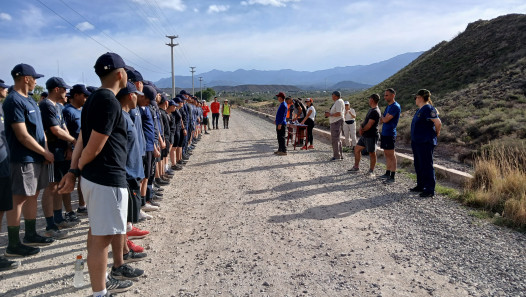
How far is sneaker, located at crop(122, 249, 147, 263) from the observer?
3867 mm

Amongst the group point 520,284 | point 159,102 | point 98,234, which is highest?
point 159,102

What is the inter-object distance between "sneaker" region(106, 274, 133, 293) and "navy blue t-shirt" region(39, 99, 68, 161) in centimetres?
219

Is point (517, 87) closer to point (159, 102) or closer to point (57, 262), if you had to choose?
point (159, 102)

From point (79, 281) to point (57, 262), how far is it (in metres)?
0.78

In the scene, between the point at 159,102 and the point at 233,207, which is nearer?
the point at 233,207

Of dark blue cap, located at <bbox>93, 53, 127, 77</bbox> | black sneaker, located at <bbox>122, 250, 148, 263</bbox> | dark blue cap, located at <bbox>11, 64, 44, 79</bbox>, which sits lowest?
black sneaker, located at <bbox>122, 250, 148, 263</bbox>

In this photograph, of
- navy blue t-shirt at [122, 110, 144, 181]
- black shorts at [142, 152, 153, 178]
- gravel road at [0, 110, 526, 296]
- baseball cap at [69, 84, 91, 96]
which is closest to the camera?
gravel road at [0, 110, 526, 296]

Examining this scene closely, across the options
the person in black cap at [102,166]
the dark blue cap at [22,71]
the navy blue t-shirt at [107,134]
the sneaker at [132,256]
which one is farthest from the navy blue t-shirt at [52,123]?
the navy blue t-shirt at [107,134]

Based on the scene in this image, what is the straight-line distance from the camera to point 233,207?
5.91 metres

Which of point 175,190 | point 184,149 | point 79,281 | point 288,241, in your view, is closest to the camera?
point 79,281

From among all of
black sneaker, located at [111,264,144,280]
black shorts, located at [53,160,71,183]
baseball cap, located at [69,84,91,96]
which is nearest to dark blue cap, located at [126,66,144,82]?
baseball cap, located at [69,84,91,96]

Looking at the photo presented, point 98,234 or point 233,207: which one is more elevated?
point 98,234

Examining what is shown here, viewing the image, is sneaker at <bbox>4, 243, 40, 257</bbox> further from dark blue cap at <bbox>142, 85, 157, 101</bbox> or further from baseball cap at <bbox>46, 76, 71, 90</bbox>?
dark blue cap at <bbox>142, 85, 157, 101</bbox>

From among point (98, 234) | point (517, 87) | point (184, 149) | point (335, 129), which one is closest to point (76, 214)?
point (98, 234)
